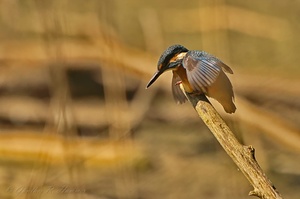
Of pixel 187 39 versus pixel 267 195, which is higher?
pixel 267 195

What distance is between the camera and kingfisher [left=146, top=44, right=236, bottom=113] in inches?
33.7

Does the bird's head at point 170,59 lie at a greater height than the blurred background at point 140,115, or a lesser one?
greater

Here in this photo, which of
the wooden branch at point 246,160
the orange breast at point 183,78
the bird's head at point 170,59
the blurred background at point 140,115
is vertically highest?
the bird's head at point 170,59

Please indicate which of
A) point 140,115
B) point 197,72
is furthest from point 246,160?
point 140,115

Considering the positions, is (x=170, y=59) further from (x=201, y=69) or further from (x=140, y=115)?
(x=140, y=115)

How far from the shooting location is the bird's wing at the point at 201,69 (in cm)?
Answer: 86

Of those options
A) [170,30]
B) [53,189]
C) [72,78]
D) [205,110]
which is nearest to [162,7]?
[170,30]

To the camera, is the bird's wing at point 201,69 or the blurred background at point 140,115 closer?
the bird's wing at point 201,69

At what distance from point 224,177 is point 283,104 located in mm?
264

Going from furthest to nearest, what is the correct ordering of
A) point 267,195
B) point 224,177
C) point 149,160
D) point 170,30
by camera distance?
1. point 170,30
2. point 149,160
3. point 224,177
4. point 267,195

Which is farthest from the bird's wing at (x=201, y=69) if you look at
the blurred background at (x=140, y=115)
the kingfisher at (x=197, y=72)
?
the blurred background at (x=140, y=115)

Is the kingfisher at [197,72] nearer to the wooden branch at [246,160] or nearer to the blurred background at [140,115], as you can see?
the wooden branch at [246,160]

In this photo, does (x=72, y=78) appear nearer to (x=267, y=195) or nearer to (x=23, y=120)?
(x=23, y=120)

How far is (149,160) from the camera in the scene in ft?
8.32
